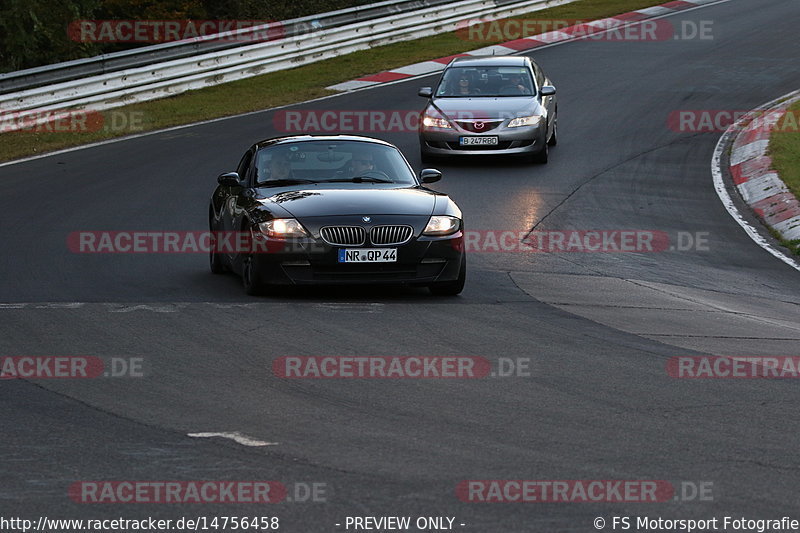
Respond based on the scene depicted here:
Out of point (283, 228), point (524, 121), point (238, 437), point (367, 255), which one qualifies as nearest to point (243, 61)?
point (524, 121)

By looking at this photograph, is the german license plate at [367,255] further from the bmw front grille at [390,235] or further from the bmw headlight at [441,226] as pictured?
the bmw headlight at [441,226]

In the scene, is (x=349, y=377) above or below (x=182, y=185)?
above

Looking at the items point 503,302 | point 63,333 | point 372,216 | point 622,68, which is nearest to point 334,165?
point 372,216

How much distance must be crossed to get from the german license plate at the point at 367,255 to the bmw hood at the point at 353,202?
35 centimetres

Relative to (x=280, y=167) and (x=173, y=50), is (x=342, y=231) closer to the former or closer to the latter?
(x=280, y=167)

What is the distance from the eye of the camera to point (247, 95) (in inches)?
1114

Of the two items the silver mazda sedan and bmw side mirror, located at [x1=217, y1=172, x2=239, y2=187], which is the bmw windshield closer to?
bmw side mirror, located at [x1=217, y1=172, x2=239, y2=187]

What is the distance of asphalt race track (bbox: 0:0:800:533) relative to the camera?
237 inches

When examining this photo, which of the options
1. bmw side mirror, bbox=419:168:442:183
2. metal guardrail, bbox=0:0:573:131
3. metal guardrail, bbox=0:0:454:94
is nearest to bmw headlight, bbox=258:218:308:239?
bmw side mirror, bbox=419:168:442:183

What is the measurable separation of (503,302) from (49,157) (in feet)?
41.5

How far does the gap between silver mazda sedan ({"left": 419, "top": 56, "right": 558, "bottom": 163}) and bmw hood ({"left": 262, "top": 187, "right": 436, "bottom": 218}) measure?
9002 millimetres

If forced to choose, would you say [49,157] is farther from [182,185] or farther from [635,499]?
[635,499]

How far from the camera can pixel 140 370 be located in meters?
8.39

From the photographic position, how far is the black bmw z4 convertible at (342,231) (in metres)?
11.1
